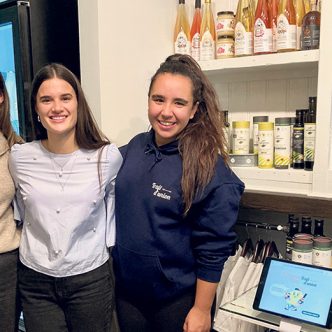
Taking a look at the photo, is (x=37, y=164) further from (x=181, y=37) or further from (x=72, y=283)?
(x=181, y=37)

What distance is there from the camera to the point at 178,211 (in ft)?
4.05

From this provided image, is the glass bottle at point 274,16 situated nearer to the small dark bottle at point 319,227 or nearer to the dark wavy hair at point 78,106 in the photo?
the small dark bottle at point 319,227

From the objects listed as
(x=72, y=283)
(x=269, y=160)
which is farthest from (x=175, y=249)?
(x=269, y=160)

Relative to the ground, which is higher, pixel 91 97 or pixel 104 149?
pixel 91 97

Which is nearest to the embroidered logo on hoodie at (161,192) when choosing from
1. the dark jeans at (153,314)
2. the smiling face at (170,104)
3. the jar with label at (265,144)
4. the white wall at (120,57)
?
the smiling face at (170,104)

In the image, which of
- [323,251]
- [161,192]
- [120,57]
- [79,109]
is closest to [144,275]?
[161,192]

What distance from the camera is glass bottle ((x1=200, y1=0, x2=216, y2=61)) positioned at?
182 centimetres

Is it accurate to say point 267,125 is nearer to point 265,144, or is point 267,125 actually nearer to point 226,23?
point 265,144

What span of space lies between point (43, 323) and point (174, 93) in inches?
32.0

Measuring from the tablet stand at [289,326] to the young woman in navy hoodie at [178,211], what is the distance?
8.7 inches

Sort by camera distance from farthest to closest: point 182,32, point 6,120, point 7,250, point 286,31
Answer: point 182,32 < point 286,31 < point 6,120 < point 7,250

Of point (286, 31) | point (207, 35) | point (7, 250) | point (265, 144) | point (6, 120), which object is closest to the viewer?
point (7, 250)

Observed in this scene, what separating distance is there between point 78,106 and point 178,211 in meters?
0.47

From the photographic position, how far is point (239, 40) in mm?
1713
